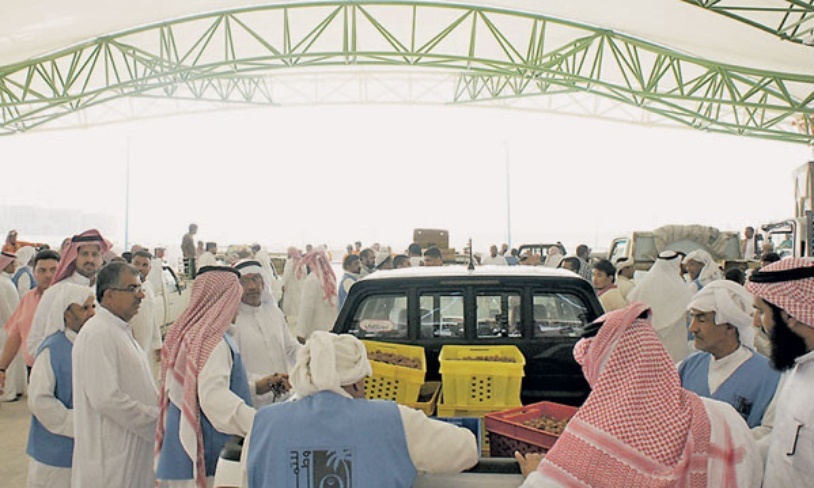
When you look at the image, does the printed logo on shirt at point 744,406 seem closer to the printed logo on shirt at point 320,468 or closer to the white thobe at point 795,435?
the white thobe at point 795,435

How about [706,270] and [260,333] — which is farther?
[706,270]

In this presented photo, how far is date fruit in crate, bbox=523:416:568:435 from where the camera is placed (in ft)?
8.46

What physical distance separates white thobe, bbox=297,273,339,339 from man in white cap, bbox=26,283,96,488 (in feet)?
14.7

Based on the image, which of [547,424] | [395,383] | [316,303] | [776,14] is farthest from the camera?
[776,14]

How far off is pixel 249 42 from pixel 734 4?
393 inches

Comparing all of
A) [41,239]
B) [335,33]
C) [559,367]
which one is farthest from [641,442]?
[41,239]

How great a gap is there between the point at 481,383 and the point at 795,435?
127 centimetres

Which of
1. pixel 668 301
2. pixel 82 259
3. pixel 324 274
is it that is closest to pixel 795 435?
pixel 668 301

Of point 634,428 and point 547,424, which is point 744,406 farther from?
point 634,428

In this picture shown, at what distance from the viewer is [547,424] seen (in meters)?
2.61

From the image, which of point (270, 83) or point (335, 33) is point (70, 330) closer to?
point (335, 33)

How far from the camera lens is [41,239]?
90.3ft

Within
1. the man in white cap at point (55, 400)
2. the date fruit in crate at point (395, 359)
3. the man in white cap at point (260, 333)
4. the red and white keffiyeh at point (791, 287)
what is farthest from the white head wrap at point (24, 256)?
the red and white keffiyeh at point (791, 287)

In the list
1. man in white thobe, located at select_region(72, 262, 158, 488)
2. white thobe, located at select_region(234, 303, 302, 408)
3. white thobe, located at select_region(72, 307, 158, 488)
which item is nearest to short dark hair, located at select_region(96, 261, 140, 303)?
man in white thobe, located at select_region(72, 262, 158, 488)
